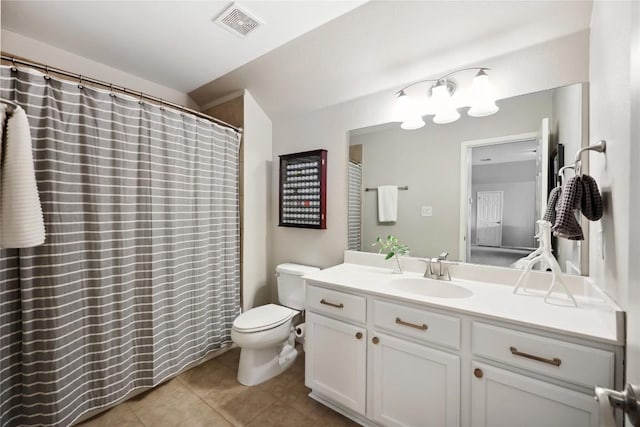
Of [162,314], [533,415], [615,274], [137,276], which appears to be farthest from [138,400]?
[615,274]

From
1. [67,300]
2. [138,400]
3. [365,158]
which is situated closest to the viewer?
[67,300]

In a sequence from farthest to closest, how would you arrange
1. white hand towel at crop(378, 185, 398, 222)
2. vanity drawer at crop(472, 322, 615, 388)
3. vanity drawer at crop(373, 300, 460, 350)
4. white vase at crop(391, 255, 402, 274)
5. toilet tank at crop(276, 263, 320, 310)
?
toilet tank at crop(276, 263, 320, 310), white hand towel at crop(378, 185, 398, 222), white vase at crop(391, 255, 402, 274), vanity drawer at crop(373, 300, 460, 350), vanity drawer at crop(472, 322, 615, 388)

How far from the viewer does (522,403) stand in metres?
1.02

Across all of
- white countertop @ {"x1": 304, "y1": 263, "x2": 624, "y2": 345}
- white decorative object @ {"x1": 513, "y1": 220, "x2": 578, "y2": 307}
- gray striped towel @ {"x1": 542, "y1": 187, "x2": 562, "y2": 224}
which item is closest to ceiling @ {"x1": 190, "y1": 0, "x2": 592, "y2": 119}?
gray striped towel @ {"x1": 542, "y1": 187, "x2": 562, "y2": 224}

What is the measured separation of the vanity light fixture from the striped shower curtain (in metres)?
1.47

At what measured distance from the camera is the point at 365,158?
2035 mm

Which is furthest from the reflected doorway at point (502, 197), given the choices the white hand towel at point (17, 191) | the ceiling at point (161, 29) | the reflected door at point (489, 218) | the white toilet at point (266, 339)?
the white hand towel at point (17, 191)

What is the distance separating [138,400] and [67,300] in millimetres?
825

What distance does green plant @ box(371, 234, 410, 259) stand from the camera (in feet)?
5.85

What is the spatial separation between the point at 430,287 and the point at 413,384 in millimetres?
545

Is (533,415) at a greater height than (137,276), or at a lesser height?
lesser

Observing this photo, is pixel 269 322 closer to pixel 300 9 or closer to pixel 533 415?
pixel 533 415

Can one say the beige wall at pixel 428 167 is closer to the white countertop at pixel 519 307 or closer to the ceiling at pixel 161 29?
the white countertop at pixel 519 307

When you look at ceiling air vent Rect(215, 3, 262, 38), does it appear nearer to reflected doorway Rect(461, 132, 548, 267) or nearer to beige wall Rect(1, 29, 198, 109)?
beige wall Rect(1, 29, 198, 109)
